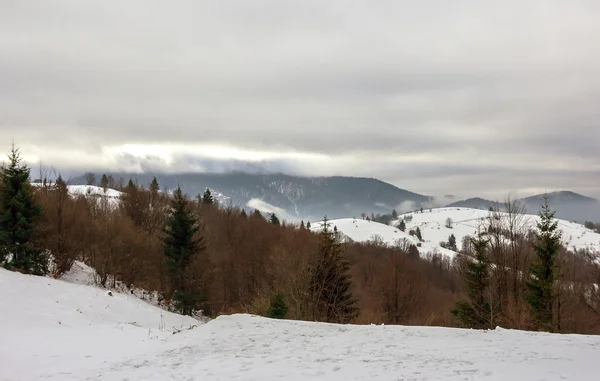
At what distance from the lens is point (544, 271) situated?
24359 mm

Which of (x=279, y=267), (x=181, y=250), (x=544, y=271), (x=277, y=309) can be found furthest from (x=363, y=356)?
(x=181, y=250)

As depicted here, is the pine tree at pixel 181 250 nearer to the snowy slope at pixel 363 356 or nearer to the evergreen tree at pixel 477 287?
the evergreen tree at pixel 477 287

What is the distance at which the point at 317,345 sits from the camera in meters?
11.4

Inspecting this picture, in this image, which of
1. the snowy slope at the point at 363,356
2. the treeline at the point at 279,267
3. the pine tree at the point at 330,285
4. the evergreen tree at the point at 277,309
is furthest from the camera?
the pine tree at the point at 330,285

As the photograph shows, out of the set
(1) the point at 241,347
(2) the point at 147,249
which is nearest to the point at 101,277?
(2) the point at 147,249

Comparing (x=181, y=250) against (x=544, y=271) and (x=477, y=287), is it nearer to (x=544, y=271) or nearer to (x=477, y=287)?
(x=477, y=287)

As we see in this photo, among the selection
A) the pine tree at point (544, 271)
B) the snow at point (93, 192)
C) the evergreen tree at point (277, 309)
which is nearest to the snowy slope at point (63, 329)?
the evergreen tree at point (277, 309)

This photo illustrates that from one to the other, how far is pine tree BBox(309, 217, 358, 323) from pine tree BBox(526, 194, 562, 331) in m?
11.2

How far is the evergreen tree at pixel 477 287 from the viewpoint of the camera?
2538 centimetres

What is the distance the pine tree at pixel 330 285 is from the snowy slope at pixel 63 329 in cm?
936

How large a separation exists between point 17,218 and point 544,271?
107 feet

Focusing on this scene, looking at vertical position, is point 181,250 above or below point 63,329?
above

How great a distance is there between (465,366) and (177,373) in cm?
638

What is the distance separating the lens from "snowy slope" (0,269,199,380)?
10.7 metres
